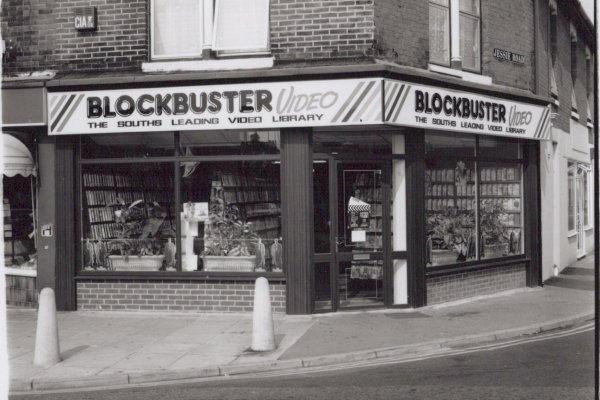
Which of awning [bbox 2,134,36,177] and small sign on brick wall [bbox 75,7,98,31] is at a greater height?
small sign on brick wall [bbox 75,7,98,31]

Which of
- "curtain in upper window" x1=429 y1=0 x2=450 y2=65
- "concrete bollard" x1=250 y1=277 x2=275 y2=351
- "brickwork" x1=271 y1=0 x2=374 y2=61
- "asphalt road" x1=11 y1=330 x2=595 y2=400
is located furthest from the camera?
"curtain in upper window" x1=429 y1=0 x2=450 y2=65

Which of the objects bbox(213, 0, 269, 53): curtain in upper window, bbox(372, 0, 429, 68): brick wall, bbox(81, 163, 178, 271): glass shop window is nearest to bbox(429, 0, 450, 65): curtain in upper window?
bbox(372, 0, 429, 68): brick wall

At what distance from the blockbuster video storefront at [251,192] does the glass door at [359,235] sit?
19 mm

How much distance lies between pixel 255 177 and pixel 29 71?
13.9ft

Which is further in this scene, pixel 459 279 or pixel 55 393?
pixel 459 279

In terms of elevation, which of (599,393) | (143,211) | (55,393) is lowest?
(55,393)

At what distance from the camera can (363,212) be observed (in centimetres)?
1150

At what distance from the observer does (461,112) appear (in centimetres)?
1216

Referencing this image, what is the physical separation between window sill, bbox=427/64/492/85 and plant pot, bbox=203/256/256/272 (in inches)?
174

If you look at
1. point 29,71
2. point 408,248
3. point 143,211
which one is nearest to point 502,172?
point 408,248

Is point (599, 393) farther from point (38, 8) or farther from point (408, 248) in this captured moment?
point (38, 8)

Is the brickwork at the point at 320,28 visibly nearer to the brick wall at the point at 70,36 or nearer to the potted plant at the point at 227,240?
the brick wall at the point at 70,36

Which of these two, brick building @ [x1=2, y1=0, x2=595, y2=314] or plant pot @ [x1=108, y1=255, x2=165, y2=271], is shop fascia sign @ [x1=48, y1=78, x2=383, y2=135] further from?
plant pot @ [x1=108, y1=255, x2=165, y2=271]

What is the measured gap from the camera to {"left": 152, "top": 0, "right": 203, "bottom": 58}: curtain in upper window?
11.6 metres
